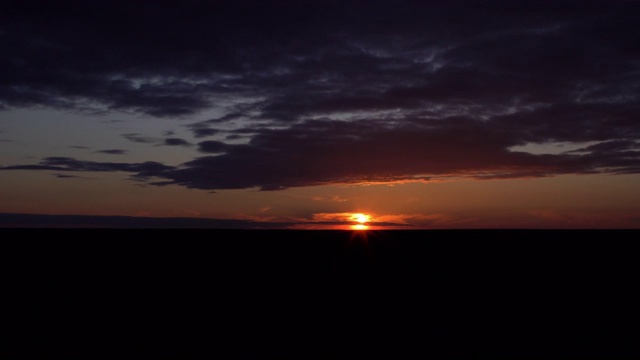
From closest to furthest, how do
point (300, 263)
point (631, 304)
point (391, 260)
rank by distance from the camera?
1. point (631, 304)
2. point (300, 263)
3. point (391, 260)

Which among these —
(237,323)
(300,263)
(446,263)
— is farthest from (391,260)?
(237,323)

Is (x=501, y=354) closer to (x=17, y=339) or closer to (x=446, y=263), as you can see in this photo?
(x=17, y=339)

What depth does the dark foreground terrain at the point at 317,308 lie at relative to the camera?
35.9 feet

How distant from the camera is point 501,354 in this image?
10.6 m

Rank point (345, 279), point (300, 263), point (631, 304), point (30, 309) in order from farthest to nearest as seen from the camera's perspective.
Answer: point (300, 263) < point (345, 279) < point (631, 304) < point (30, 309)

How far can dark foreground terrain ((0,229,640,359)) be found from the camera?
1095 centimetres

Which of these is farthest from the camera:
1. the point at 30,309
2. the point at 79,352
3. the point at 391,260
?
the point at 391,260

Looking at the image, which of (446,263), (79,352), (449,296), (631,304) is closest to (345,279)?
(449,296)

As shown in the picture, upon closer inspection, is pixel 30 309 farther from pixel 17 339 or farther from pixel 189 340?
pixel 189 340

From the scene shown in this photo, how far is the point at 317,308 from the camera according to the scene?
14.4m

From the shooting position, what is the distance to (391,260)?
25.5 m

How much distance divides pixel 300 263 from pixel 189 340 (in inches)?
476

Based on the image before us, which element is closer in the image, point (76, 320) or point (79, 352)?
point (79, 352)

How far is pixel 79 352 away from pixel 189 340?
6.35 ft
